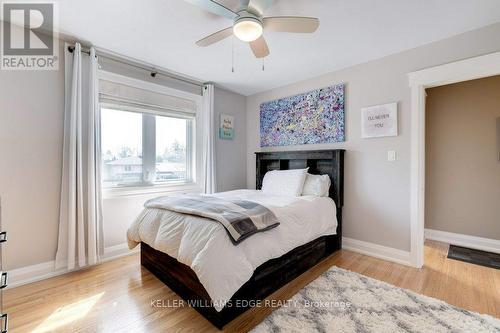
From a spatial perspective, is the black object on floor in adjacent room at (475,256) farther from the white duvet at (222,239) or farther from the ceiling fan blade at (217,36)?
the ceiling fan blade at (217,36)

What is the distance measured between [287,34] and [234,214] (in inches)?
71.5

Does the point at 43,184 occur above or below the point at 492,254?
above

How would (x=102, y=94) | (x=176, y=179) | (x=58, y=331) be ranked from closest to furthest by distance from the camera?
(x=58, y=331)
(x=102, y=94)
(x=176, y=179)

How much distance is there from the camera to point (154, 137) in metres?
3.20

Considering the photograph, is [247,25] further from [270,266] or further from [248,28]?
[270,266]

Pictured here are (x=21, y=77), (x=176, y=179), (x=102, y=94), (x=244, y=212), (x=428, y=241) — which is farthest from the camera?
(x=176, y=179)

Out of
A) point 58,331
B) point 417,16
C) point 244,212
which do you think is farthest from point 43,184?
point 417,16

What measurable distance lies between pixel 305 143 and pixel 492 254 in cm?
264

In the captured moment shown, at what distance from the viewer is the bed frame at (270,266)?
1.68m

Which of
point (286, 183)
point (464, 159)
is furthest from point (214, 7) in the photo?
point (464, 159)

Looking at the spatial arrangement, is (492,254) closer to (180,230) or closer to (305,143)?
(305,143)

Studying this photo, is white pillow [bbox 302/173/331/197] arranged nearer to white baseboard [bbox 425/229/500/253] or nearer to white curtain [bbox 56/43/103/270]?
white baseboard [bbox 425/229/500/253]

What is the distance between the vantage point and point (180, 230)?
1874 mm

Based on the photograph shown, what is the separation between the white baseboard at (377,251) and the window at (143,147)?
2494 mm
